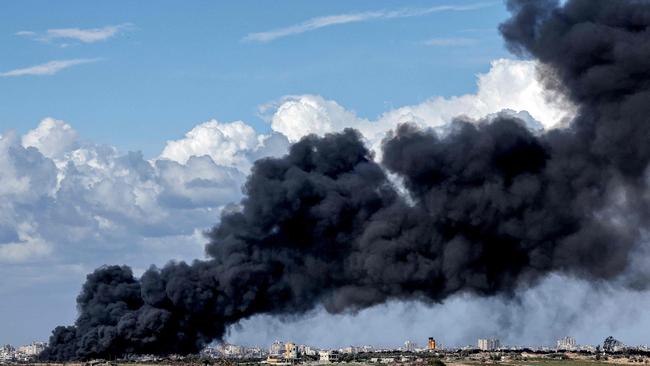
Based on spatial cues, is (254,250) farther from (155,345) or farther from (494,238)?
(494,238)

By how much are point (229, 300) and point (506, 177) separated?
129 ft

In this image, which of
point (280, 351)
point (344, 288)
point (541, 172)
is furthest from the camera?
point (280, 351)

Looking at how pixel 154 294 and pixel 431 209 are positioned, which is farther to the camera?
pixel 154 294

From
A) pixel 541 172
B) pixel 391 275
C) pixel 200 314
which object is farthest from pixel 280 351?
pixel 541 172

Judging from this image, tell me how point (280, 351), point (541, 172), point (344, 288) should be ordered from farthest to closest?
point (280, 351)
point (344, 288)
point (541, 172)

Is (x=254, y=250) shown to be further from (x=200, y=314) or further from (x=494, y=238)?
(x=494, y=238)

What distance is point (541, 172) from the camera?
130375mm

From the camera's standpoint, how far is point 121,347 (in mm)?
148000

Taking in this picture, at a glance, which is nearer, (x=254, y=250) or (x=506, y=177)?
(x=506, y=177)

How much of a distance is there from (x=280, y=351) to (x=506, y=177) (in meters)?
74.7

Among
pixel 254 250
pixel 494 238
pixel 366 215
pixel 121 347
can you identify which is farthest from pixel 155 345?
pixel 494 238

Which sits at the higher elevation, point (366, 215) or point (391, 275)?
point (366, 215)

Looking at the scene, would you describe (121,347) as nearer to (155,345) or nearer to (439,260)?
(155,345)

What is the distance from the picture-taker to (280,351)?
195125 millimetres
